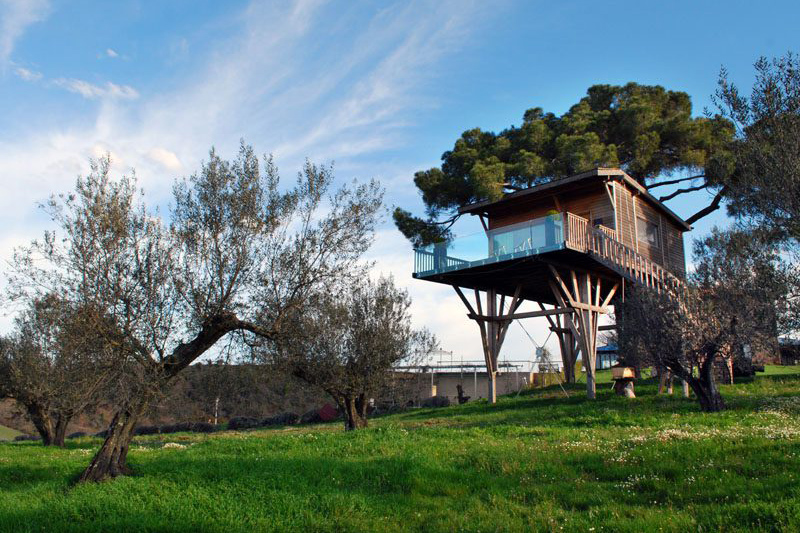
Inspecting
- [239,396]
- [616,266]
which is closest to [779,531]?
[616,266]

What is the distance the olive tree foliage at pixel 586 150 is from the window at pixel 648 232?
16.4 ft

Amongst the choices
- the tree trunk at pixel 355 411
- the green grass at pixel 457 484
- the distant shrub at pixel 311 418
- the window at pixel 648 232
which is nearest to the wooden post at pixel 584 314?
the window at pixel 648 232

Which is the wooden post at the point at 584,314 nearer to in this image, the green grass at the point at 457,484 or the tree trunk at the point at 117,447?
the green grass at the point at 457,484

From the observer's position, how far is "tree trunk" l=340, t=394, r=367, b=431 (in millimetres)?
19328

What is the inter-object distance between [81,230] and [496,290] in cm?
1852

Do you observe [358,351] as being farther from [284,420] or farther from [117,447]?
[284,420]

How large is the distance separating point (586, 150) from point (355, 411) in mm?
19223

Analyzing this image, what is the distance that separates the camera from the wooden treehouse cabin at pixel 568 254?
2216 cm

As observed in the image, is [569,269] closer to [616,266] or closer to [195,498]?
[616,266]

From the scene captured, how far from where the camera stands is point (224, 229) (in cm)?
1206

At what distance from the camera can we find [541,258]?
2220 centimetres

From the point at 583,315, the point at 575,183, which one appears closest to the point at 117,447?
the point at 583,315

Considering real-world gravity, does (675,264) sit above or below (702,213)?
below

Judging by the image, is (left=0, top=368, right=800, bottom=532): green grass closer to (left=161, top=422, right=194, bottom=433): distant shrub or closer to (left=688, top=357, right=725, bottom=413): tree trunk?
(left=688, top=357, right=725, bottom=413): tree trunk
